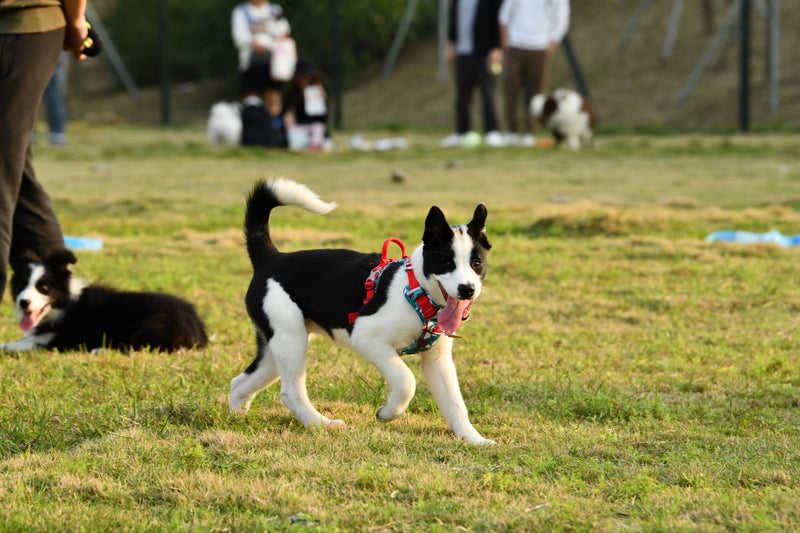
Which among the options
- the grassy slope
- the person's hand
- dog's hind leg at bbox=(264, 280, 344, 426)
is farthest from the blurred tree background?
dog's hind leg at bbox=(264, 280, 344, 426)

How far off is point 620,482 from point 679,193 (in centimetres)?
770

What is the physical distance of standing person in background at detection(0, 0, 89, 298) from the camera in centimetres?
459

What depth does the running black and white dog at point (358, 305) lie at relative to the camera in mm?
3361

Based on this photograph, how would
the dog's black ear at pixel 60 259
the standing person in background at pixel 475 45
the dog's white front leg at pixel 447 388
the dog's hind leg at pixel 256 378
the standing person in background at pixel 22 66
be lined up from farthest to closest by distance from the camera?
1. the standing person in background at pixel 475 45
2. the dog's black ear at pixel 60 259
3. the standing person in background at pixel 22 66
4. the dog's hind leg at pixel 256 378
5. the dog's white front leg at pixel 447 388

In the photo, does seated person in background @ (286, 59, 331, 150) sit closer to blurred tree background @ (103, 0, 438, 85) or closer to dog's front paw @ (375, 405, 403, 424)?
blurred tree background @ (103, 0, 438, 85)

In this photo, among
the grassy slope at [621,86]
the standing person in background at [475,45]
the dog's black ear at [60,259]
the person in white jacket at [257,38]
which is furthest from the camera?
the grassy slope at [621,86]

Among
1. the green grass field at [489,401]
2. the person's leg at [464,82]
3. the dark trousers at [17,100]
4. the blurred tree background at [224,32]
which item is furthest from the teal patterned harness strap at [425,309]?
the blurred tree background at [224,32]

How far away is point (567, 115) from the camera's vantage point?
15.5m

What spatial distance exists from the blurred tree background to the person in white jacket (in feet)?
26.5

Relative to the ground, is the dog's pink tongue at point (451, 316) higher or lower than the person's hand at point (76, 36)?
lower

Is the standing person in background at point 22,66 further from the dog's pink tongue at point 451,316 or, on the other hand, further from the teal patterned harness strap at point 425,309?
the dog's pink tongue at point 451,316

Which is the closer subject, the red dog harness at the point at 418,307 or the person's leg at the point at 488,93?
the red dog harness at the point at 418,307

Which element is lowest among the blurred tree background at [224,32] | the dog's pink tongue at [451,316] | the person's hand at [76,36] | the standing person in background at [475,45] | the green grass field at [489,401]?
the green grass field at [489,401]

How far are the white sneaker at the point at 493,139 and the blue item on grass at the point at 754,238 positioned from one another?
8358 millimetres
